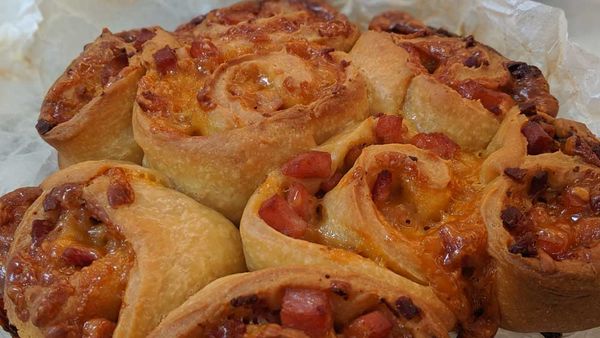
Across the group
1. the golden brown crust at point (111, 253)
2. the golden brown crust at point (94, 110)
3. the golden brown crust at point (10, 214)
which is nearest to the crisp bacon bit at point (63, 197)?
the golden brown crust at point (111, 253)

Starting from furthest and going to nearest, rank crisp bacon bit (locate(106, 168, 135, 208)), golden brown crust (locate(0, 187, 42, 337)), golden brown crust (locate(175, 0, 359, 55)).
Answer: golden brown crust (locate(175, 0, 359, 55))
golden brown crust (locate(0, 187, 42, 337))
crisp bacon bit (locate(106, 168, 135, 208))

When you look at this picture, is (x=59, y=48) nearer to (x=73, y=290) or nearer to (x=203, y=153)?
(x=203, y=153)

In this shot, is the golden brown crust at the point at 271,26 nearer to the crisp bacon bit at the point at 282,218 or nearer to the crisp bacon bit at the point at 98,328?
the crisp bacon bit at the point at 282,218

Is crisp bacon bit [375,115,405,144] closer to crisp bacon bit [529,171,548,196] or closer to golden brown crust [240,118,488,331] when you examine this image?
golden brown crust [240,118,488,331]

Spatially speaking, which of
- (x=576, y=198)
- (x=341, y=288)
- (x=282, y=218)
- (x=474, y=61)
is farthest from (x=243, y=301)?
(x=474, y=61)

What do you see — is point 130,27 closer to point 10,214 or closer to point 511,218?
point 10,214

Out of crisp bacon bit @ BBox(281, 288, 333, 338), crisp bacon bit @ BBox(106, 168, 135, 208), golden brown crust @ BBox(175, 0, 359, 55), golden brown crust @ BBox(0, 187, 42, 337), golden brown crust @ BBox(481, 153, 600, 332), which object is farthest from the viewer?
golden brown crust @ BBox(175, 0, 359, 55)

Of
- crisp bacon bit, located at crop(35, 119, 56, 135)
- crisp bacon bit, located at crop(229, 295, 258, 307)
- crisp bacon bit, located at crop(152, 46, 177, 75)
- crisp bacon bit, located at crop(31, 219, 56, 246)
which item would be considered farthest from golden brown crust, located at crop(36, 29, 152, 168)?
crisp bacon bit, located at crop(229, 295, 258, 307)
